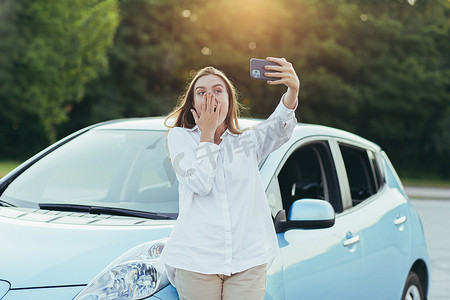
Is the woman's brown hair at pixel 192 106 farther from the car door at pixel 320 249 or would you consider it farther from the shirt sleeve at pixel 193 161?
the car door at pixel 320 249

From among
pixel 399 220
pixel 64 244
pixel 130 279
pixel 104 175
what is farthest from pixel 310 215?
pixel 399 220

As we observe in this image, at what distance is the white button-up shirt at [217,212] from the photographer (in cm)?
247

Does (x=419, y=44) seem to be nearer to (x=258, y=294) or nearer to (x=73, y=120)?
(x=73, y=120)

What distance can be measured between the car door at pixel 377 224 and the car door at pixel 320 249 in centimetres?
14

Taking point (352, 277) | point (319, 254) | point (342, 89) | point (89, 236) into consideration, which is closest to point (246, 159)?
point (89, 236)

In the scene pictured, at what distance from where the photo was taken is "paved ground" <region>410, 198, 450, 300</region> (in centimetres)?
715

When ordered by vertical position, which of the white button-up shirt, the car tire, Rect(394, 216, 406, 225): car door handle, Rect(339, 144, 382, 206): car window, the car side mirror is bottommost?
the car tire

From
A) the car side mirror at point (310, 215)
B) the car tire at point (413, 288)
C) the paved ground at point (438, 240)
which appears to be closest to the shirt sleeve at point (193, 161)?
the car side mirror at point (310, 215)

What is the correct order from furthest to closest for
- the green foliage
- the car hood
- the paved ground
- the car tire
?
the green foliage, the paved ground, the car tire, the car hood

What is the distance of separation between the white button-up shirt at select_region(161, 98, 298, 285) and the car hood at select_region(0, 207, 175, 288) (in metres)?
0.31

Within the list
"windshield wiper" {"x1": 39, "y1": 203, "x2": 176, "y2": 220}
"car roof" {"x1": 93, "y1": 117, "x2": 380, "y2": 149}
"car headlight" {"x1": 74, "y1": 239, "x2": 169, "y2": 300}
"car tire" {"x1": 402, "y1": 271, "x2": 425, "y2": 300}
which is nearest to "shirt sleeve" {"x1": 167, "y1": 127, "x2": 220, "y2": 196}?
"car headlight" {"x1": 74, "y1": 239, "x2": 169, "y2": 300}

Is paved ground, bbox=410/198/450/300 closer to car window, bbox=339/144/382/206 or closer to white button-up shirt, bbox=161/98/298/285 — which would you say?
car window, bbox=339/144/382/206

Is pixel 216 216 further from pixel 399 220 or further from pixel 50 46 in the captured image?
pixel 50 46

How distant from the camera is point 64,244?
2.79 meters
